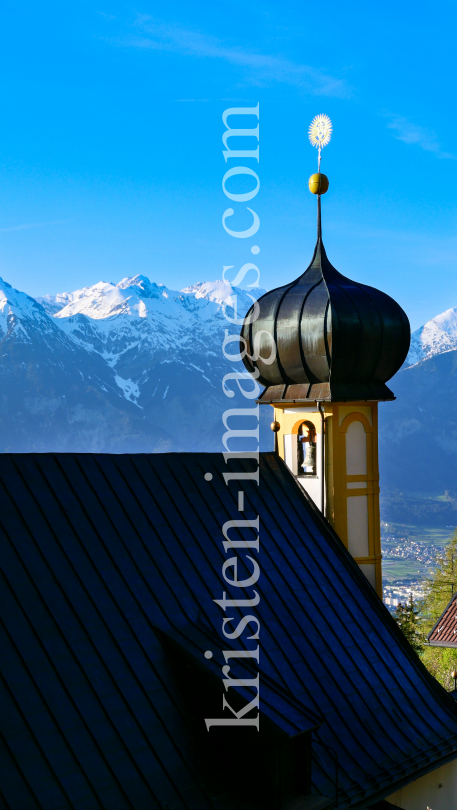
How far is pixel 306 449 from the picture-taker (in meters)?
16.2

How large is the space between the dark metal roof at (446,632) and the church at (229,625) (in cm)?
2115

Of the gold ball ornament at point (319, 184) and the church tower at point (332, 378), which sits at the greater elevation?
the gold ball ornament at point (319, 184)

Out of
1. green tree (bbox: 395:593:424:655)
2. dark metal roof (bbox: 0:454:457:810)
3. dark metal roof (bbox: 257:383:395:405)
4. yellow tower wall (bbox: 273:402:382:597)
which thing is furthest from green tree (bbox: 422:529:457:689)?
dark metal roof (bbox: 0:454:457:810)

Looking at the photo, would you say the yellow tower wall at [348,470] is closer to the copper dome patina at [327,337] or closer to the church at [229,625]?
the church at [229,625]

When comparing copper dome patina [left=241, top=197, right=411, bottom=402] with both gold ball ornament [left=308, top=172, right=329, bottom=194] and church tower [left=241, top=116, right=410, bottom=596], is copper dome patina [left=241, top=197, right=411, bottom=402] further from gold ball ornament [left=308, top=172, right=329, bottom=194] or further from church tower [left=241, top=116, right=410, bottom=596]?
gold ball ornament [left=308, top=172, right=329, bottom=194]

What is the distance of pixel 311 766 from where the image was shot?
32.8ft

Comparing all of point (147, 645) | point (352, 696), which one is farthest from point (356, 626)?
point (147, 645)

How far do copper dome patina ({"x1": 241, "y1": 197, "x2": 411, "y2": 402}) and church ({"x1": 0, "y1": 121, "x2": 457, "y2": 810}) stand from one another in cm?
4

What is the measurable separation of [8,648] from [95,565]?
1.80 metres

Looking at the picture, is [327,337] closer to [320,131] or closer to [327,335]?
[327,335]

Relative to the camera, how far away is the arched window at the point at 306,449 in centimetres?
1602

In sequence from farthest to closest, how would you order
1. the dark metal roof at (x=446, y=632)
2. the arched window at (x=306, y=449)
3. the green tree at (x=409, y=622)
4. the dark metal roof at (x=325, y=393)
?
the green tree at (x=409, y=622), the dark metal roof at (x=446, y=632), the arched window at (x=306, y=449), the dark metal roof at (x=325, y=393)

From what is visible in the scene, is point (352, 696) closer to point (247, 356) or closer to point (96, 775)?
point (96, 775)

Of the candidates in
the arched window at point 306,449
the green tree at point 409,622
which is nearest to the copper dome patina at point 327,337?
the arched window at point 306,449
